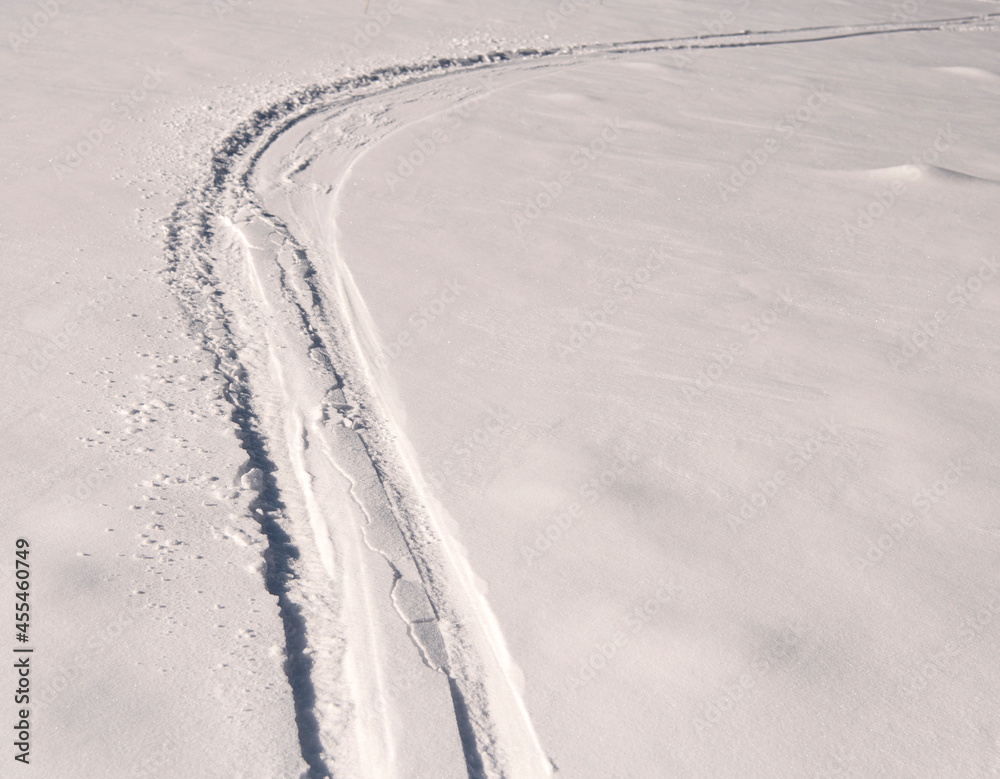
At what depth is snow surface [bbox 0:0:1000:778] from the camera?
6.64ft

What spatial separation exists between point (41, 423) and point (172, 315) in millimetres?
824

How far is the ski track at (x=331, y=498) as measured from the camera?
6.61 ft

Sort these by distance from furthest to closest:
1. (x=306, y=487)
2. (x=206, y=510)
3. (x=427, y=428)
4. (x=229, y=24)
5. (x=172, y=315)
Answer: (x=229, y=24), (x=172, y=315), (x=427, y=428), (x=306, y=487), (x=206, y=510)

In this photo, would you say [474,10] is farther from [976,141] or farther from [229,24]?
[976,141]

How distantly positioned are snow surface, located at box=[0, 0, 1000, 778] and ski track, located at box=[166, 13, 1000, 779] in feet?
0.04

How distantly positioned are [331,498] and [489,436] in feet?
2.07

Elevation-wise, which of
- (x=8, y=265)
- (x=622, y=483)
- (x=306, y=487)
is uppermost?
(x=8, y=265)

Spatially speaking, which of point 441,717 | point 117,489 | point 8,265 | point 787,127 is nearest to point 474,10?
point 787,127

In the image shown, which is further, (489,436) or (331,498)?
(489,436)

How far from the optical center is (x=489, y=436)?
2.99 meters

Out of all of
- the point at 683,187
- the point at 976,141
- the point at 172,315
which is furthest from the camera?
the point at 976,141

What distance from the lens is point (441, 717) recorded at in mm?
2012

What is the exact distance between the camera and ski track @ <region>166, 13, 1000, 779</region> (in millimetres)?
2016

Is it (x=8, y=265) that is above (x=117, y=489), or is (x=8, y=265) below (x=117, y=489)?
above
